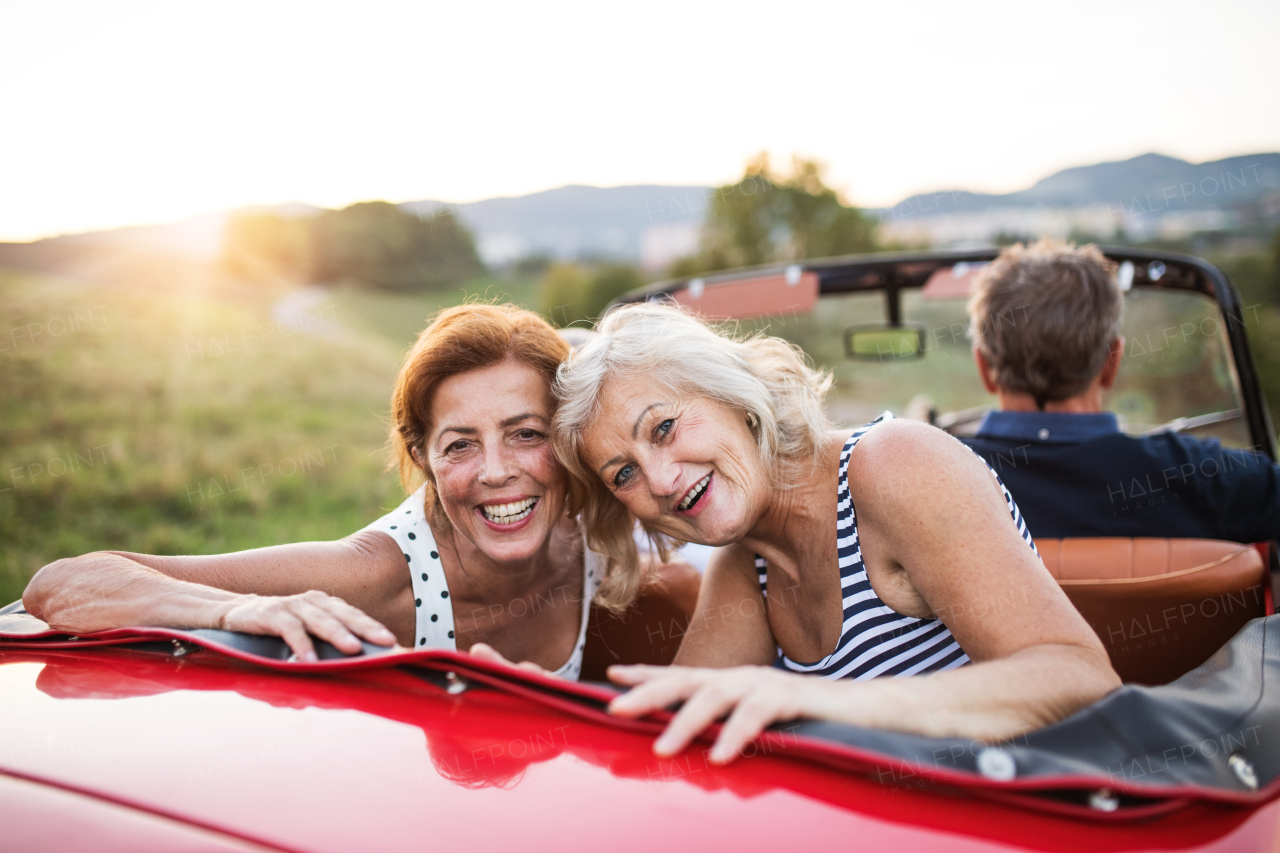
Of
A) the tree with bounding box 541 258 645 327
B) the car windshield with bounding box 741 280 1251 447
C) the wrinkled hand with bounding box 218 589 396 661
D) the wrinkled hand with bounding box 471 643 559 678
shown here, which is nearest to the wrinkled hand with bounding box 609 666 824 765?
the wrinkled hand with bounding box 471 643 559 678

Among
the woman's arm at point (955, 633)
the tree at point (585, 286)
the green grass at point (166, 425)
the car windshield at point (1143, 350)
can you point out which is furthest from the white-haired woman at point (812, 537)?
the tree at point (585, 286)

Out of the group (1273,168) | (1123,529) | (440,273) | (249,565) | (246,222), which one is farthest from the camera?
(440,273)

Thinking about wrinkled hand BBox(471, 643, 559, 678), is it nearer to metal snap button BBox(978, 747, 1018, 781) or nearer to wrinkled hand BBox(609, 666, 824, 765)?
wrinkled hand BBox(609, 666, 824, 765)

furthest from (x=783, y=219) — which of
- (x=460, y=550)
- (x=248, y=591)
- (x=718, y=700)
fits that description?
(x=718, y=700)

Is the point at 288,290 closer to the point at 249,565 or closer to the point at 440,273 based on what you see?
the point at 440,273

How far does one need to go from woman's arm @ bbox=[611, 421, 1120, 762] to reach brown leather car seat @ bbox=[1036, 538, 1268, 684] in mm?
519

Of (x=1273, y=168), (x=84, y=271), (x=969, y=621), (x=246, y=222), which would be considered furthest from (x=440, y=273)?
(x=969, y=621)

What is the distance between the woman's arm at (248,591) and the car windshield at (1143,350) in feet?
6.21

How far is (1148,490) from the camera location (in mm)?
2359

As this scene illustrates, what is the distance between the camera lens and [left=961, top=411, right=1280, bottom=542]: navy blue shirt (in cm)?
235

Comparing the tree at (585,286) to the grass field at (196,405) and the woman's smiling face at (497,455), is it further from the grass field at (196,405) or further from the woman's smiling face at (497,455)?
the woman's smiling face at (497,455)

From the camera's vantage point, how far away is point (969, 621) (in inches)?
55.0

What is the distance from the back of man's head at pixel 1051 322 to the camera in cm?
269

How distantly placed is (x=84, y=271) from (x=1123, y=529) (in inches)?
615
